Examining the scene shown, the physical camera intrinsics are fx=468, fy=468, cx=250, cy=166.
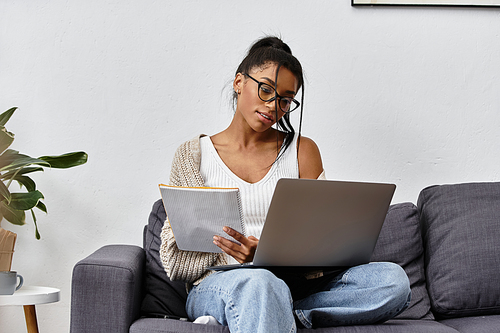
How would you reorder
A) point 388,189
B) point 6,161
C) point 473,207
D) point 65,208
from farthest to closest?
point 65,208
point 473,207
point 6,161
point 388,189

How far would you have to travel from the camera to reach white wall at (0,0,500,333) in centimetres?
179

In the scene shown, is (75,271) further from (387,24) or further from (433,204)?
(387,24)

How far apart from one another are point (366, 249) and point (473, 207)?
22.3 inches

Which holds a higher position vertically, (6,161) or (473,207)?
(6,161)

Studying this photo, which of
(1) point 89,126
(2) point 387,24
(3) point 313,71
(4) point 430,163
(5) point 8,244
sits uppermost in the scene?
(2) point 387,24

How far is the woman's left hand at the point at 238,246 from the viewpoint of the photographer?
1069 mm

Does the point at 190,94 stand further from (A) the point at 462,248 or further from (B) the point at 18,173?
(A) the point at 462,248

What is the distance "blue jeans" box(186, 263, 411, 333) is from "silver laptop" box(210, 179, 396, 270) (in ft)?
0.19

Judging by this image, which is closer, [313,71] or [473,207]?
[473,207]

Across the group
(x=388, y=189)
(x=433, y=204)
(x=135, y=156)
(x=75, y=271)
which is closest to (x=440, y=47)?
(x=433, y=204)

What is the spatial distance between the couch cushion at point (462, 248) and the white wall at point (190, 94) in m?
0.33

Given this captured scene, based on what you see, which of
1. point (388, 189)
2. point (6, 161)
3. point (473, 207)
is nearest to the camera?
point (388, 189)

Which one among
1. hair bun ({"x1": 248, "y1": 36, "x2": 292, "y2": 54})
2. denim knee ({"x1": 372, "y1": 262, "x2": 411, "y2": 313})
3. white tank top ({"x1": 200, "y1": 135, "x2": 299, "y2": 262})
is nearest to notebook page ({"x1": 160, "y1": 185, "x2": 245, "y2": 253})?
white tank top ({"x1": 200, "y1": 135, "x2": 299, "y2": 262})

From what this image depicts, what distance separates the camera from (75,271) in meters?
1.11
